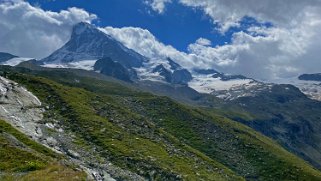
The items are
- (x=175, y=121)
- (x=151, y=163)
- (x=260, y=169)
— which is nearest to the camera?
(x=151, y=163)

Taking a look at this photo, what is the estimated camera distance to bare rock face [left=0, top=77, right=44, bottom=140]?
91.8 m

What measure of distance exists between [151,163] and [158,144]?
1817 cm

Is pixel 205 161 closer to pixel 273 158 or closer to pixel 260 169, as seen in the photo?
pixel 260 169

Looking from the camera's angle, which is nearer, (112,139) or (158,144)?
(112,139)

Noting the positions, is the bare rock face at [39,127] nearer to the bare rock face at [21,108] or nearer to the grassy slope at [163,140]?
the bare rock face at [21,108]

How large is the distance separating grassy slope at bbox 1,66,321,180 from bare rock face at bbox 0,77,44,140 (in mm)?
6378

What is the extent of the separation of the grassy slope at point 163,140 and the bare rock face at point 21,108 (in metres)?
6.38

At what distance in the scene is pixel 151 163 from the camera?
89250mm

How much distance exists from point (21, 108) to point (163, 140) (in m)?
33.5

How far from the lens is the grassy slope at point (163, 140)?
3674 inches

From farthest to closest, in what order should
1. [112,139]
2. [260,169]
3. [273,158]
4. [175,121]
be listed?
[175,121], [273,158], [260,169], [112,139]

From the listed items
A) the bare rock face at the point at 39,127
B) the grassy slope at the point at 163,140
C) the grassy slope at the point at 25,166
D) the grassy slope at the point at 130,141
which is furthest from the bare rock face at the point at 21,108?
the grassy slope at the point at 25,166

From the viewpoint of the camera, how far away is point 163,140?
113500 mm

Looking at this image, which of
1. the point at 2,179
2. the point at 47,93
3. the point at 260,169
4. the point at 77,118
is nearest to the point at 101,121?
the point at 77,118
